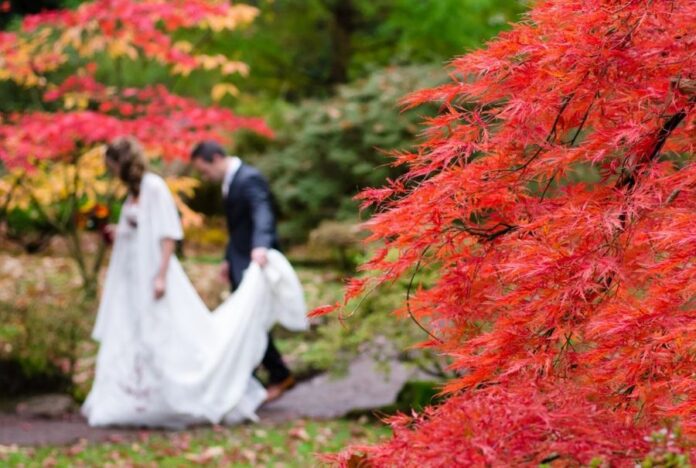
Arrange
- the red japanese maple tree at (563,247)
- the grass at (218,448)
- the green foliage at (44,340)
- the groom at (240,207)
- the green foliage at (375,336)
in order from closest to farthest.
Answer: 1. the red japanese maple tree at (563,247)
2. the grass at (218,448)
3. the green foliage at (375,336)
4. the groom at (240,207)
5. the green foliage at (44,340)

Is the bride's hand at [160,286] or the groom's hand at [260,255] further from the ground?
the groom's hand at [260,255]

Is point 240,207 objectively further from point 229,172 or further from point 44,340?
point 44,340

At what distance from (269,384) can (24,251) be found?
27.7ft

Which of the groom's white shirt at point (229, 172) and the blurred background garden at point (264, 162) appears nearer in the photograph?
the groom's white shirt at point (229, 172)

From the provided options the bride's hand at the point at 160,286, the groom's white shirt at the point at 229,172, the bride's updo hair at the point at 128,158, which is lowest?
the bride's hand at the point at 160,286

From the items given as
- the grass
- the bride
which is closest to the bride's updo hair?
the bride

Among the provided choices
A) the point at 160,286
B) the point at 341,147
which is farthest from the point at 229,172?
the point at 341,147

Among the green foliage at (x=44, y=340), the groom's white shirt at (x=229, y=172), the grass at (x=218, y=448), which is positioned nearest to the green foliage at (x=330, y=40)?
the groom's white shirt at (x=229, y=172)

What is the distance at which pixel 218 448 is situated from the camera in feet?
21.1

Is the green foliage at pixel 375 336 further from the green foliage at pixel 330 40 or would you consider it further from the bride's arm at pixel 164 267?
the green foliage at pixel 330 40

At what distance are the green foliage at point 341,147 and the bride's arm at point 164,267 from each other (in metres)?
6.36

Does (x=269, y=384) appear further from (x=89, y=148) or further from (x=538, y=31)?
(x=538, y=31)

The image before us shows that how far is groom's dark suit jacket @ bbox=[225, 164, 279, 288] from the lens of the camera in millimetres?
7211

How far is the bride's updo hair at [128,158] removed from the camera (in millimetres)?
6758
